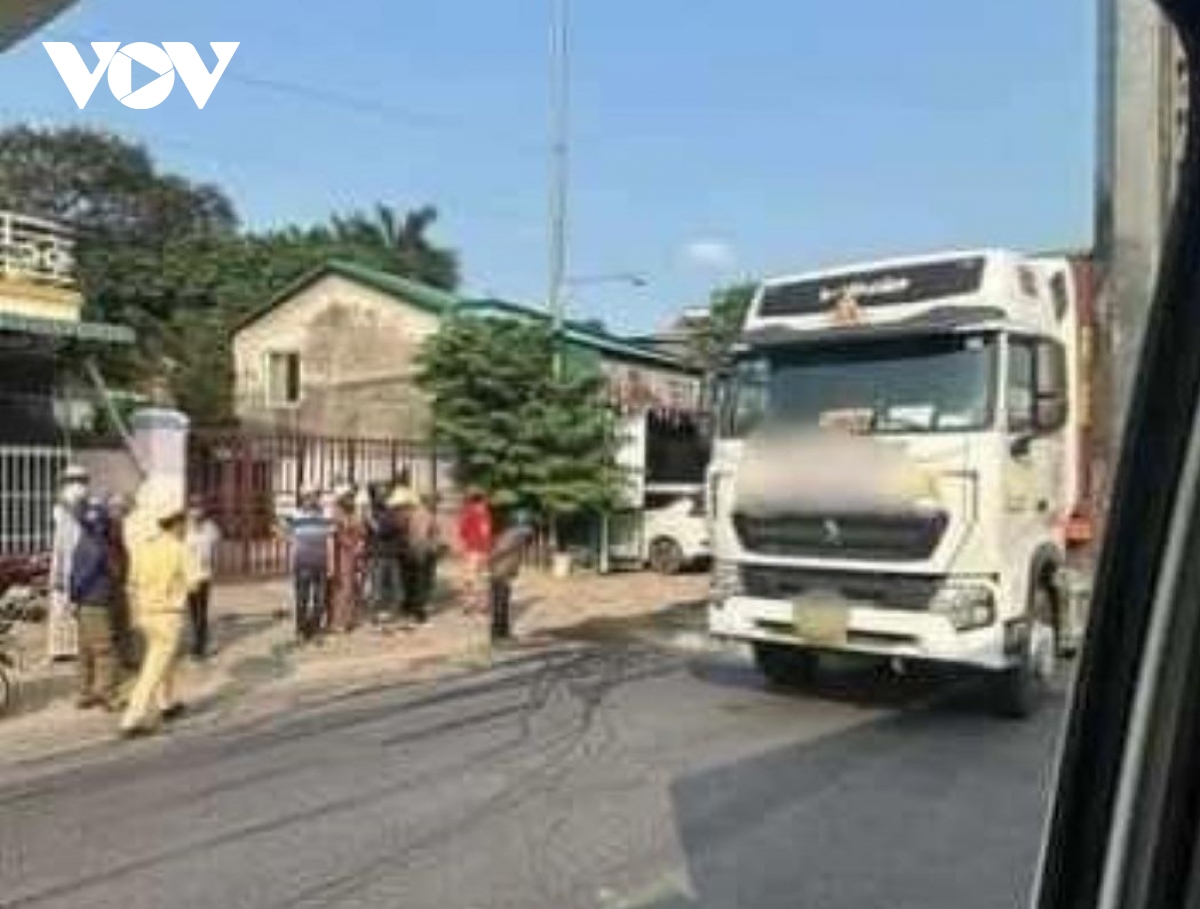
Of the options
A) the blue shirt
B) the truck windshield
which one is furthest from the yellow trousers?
the blue shirt

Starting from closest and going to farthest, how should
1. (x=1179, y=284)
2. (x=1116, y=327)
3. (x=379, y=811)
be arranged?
(x=1179, y=284), (x=1116, y=327), (x=379, y=811)

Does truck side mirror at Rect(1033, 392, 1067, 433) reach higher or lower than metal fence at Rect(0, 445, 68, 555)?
higher

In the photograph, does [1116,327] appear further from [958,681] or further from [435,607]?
[435,607]

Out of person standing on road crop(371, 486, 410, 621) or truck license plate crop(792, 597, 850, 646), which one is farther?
person standing on road crop(371, 486, 410, 621)

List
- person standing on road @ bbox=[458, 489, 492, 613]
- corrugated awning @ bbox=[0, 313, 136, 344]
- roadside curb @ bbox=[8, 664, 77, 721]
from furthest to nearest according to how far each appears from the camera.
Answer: corrugated awning @ bbox=[0, 313, 136, 344]
person standing on road @ bbox=[458, 489, 492, 613]
roadside curb @ bbox=[8, 664, 77, 721]

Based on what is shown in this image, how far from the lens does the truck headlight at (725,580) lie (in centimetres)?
1426

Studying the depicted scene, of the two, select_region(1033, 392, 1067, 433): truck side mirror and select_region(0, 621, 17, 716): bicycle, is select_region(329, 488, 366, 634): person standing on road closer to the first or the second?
select_region(0, 621, 17, 716): bicycle

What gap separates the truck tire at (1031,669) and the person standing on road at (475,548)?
11179mm

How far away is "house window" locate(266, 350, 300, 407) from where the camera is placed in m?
51.2

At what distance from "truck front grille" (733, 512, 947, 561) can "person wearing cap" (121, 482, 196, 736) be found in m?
3.87

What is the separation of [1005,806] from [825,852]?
168 centimetres

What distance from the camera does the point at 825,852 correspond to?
9109 millimetres

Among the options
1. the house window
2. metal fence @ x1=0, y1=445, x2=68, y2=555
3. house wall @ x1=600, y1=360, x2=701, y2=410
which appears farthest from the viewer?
the house window

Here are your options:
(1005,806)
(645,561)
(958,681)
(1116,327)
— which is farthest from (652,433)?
(1116,327)
